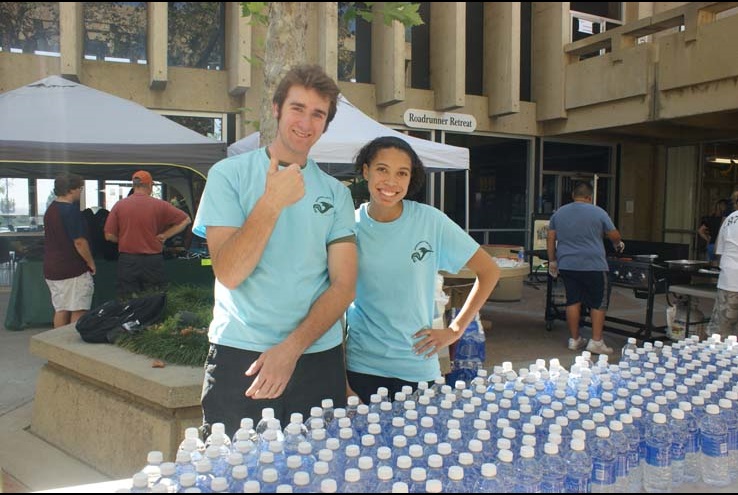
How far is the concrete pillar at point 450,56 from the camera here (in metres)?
12.4

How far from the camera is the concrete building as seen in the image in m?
10.6

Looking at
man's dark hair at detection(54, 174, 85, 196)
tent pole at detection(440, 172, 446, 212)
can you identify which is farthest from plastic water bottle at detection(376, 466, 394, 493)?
tent pole at detection(440, 172, 446, 212)

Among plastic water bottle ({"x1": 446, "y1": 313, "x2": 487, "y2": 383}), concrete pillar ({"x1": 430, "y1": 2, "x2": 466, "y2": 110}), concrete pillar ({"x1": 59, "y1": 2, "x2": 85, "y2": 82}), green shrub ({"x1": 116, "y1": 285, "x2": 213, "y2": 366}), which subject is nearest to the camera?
green shrub ({"x1": 116, "y1": 285, "x2": 213, "y2": 366})

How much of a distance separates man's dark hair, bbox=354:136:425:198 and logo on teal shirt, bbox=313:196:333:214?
15.7 inches

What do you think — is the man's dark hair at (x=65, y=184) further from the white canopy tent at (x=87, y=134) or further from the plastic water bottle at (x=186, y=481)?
the plastic water bottle at (x=186, y=481)

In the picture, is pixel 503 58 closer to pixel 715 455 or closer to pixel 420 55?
pixel 420 55

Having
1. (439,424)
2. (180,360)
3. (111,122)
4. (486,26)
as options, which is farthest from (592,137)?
(439,424)

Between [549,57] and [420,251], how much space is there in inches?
500

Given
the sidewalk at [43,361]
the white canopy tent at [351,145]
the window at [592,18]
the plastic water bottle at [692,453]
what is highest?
the window at [592,18]

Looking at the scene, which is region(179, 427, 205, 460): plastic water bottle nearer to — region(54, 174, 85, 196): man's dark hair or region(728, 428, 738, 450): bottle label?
region(728, 428, 738, 450): bottle label

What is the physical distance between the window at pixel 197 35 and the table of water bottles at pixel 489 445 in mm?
10577

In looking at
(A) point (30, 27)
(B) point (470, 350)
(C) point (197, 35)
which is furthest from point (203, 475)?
(A) point (30, 27)

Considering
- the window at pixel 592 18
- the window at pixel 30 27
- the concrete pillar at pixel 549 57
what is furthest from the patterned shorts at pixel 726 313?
the window at pixel 30 27

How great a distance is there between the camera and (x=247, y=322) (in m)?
2.08
